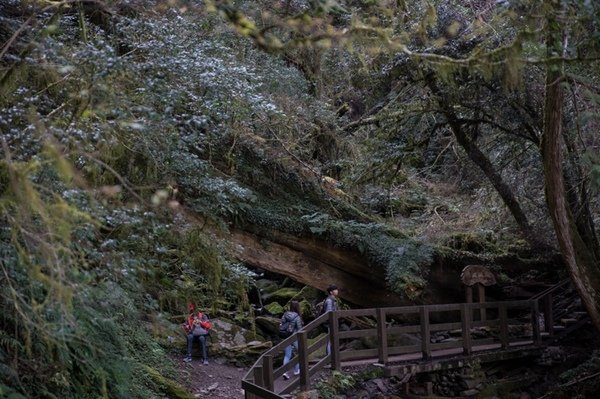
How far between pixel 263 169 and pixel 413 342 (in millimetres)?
4442

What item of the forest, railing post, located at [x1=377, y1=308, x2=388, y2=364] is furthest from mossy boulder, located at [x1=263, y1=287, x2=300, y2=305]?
railing post, located at [x1=377, y1=308, x2=388, y2=364]

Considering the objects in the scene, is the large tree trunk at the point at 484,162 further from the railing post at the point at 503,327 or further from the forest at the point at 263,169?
the railing post at the point at 503,327

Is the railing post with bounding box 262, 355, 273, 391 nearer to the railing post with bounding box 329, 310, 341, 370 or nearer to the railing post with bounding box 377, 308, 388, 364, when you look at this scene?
the railing post with bounding box 329, 310, 341, 370

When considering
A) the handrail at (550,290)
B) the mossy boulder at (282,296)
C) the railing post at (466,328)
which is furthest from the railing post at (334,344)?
the mossy boulder at (282,296)

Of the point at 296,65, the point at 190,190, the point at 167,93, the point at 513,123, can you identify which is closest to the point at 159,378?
the point at 190,190

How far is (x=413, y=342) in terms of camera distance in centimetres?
1292

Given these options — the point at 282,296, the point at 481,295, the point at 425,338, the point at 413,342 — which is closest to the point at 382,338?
the point at 425,338

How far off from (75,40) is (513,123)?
753cm

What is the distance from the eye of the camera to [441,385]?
12258mm

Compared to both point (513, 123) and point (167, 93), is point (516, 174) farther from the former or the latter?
point (167, 93)

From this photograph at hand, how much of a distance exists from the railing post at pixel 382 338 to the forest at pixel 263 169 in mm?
1414

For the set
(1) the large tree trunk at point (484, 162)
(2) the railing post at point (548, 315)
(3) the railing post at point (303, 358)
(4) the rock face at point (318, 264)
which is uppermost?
(1) the large tree trunk at point (484, 162)

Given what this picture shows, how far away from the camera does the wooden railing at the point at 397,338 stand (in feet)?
31.3

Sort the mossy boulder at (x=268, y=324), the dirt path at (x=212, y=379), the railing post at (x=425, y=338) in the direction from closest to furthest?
the railing post at (x=425, y=338) < the dirt path at (x=212, y=379) < the mossy boulder at (x=268, y=324)
